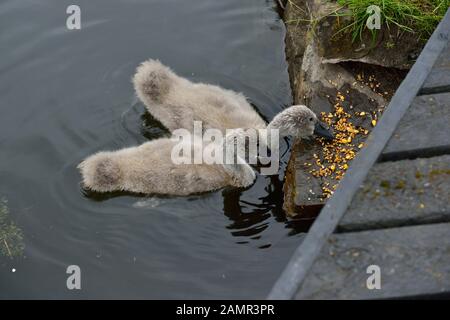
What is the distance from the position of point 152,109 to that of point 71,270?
210cm

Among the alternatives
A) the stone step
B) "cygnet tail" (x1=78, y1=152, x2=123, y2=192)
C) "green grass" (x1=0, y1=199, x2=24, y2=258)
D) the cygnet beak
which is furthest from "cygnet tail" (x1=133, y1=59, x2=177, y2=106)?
the stone step

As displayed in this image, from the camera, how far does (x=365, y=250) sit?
9.52 feet

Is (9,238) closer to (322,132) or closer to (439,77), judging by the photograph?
(322,132)

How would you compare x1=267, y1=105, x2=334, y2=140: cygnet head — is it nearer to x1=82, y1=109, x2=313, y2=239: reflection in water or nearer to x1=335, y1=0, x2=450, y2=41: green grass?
x1=82, y1=109, x2=313, y2=239: reflection in water

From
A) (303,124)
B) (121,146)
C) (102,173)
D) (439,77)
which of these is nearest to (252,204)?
(303,124)

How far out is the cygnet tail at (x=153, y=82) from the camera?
6516 millimetres

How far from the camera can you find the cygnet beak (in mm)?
5812

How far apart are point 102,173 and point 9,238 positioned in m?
0.94

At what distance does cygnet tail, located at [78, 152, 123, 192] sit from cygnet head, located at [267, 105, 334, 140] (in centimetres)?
158

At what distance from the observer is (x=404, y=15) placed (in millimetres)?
5820

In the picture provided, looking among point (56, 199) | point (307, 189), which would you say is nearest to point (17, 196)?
point (56, 199)

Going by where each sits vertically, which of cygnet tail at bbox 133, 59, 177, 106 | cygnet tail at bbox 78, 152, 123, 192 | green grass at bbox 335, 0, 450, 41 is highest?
green grass at bbox 335, 0, 450, 41

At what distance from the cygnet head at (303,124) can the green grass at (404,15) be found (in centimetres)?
79

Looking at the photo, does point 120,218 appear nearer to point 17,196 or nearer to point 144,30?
point 17,196
